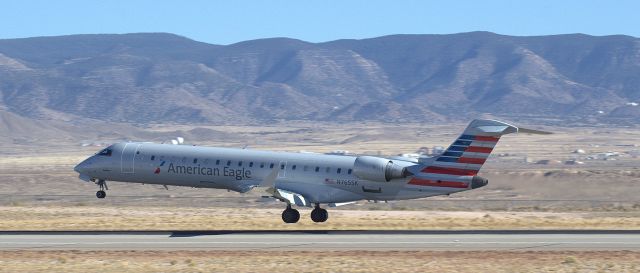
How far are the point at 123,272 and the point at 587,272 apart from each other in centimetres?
1391

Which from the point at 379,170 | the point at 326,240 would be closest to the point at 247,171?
the point at 379,170

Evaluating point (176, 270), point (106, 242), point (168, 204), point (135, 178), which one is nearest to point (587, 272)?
point (176, 270)

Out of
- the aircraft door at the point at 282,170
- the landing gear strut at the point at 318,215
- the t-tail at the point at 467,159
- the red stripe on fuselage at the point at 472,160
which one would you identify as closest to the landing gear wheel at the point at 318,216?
the landing gear strut at the point at 318,215

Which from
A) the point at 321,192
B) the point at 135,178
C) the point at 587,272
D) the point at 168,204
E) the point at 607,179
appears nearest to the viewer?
the point at 587,272

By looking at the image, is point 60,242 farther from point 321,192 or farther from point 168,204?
point 168,204

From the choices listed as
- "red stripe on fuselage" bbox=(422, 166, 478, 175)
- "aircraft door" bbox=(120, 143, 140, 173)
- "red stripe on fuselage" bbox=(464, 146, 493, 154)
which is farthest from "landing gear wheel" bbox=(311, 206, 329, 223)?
"aircraft door" bbox=(120, 143, 140, 173)

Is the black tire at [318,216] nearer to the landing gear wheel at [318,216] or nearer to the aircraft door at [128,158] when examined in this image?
the landing gear wheel at [318,216]

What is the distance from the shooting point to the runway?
42875 mm

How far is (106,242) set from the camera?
147 feet

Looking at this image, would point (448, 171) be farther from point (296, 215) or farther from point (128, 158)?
point (128, 158)

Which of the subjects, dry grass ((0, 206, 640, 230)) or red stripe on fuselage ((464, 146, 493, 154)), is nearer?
red stripe on fuselage ((464, 146, 493, 154))

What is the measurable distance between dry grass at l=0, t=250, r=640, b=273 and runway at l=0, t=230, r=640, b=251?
1.71 metres

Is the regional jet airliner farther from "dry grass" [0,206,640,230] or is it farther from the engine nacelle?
"dry grass" [0,206,640,230]

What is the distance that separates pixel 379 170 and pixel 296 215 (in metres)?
4.67
